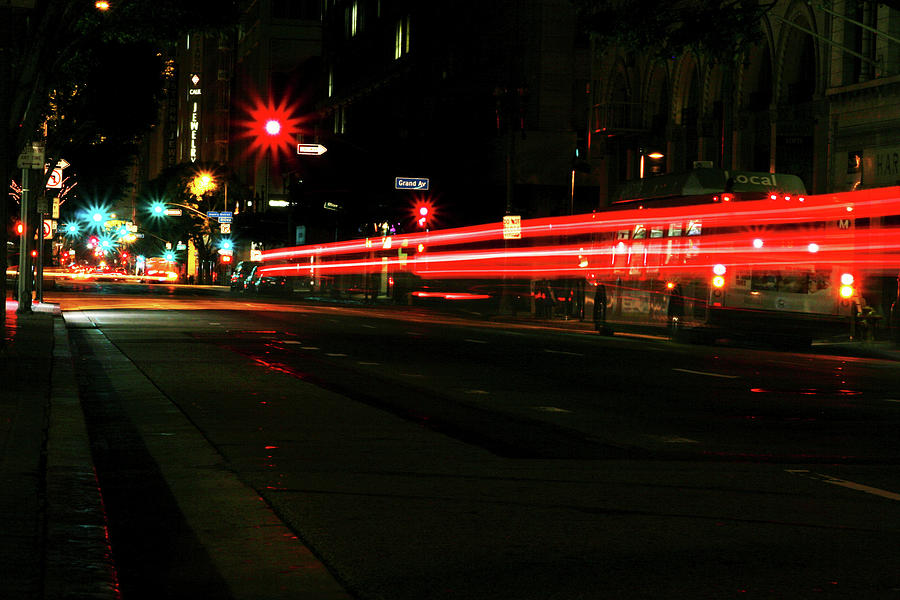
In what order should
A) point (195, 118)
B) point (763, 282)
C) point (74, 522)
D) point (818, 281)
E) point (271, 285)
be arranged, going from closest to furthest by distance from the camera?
point (74, 522) → point (818, 281) → point (763, 282) → point (271, 285) → point (195, 118)

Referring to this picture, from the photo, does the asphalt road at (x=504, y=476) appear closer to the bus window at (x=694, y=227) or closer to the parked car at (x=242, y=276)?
the bus window at (x=694, y=227)

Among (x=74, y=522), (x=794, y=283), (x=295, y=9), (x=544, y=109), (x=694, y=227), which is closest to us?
(x=74, y=522)

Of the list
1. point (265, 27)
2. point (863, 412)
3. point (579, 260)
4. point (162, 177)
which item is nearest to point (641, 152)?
point (579, 260)

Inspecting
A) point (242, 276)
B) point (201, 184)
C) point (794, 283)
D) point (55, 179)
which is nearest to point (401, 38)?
point (242, 276)

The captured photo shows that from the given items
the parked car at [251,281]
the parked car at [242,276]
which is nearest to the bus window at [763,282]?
the parked car at [251,281]

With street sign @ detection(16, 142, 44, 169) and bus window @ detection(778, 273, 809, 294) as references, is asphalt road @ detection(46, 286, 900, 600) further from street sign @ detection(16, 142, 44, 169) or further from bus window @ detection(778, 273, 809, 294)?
street sign @ detection(16, 142, 44, 169)

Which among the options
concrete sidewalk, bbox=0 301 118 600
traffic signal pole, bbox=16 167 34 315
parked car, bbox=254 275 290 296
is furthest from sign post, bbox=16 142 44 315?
parked car, bbox=254 275 290 296

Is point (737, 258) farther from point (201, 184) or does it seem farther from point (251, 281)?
point (201, 184)

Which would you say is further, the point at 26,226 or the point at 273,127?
the point at 273,127

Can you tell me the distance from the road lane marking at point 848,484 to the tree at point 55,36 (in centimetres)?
1100

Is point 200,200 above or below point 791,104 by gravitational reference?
above

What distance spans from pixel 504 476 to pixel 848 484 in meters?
2.24

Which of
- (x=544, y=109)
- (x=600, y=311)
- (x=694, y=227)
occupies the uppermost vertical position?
(x=544, y=109)

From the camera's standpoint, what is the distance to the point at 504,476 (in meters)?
9.00
